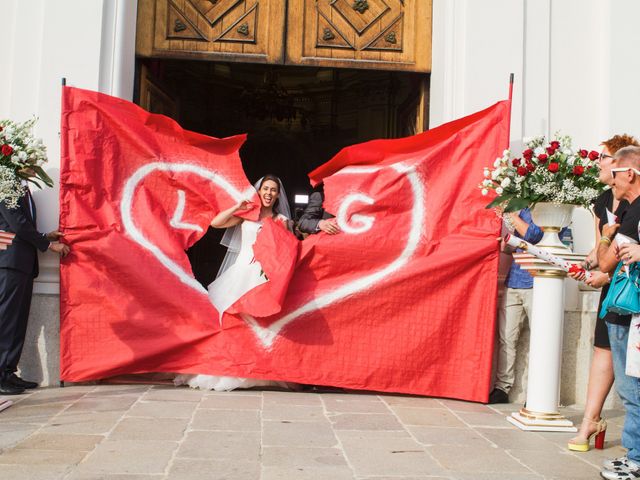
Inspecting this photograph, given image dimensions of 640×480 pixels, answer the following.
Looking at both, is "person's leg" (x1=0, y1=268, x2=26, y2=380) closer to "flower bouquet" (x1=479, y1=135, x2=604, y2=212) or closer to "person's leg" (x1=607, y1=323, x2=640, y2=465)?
"flower bouquet" (x1=479, y1=135, x2=604, y2=212)

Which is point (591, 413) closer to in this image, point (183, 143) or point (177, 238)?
point (177, 238)

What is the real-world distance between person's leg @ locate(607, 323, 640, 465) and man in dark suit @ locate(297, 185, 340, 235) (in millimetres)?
2449

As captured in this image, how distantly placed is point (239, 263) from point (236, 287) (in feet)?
0.77

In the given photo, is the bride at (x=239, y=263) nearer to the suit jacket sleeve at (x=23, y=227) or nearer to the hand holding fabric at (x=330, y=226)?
the hand holding fabric at (x=330, y=226)

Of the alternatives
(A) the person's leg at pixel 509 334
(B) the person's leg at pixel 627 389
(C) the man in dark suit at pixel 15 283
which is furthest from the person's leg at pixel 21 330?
(B) the person's leg at pixel 627 389

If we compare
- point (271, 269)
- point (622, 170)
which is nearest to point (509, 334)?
point (271, 269)

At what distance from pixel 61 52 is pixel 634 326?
16.5 feet

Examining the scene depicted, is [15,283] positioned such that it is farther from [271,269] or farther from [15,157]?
[271,269]

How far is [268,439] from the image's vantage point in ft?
13.3

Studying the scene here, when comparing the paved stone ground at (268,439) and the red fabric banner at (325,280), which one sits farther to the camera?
the red fabric banner at (325,280)

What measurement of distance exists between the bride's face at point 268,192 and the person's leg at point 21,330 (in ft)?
6.63

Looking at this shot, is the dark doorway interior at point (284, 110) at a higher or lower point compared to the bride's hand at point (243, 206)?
higher

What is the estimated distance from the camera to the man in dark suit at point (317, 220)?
225 inches

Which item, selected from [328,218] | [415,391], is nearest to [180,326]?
[328,218]
